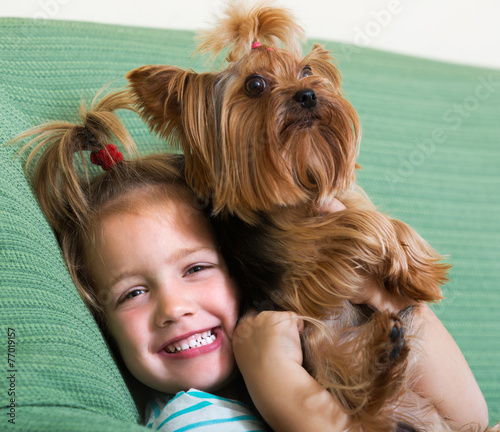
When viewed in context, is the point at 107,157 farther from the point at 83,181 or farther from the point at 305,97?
the point at 305,97

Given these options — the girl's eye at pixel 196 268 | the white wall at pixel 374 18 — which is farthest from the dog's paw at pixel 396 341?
the white wall at pixel 374 18

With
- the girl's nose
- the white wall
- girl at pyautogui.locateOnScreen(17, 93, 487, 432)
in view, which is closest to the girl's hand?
girl at pyautogui.locateOnScreen(17, 93, 487, 432)

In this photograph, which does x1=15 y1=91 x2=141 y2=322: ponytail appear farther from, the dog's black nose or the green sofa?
the dog's black nose

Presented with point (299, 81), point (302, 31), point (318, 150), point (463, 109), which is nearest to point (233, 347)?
point (318, 150)

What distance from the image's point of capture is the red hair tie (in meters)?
1.16

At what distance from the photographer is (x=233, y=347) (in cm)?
108

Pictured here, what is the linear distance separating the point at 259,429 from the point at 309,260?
0.31 meters

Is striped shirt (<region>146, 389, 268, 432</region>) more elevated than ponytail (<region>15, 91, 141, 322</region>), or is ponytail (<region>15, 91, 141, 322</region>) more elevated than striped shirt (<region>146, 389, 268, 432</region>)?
ponytail (<region>15, 91, 141, 322</region>)

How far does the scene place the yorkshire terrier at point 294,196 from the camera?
1.02 meters

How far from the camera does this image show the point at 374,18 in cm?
230

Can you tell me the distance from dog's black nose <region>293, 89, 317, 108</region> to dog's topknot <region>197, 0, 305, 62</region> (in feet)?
0.61

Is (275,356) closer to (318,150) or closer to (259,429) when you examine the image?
(259,429)

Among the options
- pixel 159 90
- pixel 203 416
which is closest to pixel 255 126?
pixel 159 90

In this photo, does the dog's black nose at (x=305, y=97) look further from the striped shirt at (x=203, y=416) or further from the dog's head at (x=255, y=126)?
the striped shirt at (x=203, y=416)
